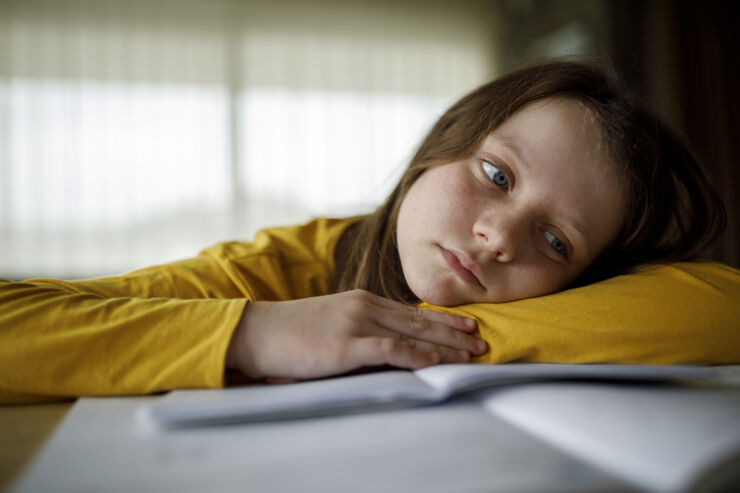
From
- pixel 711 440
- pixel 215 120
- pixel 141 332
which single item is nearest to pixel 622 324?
pixel 711 440

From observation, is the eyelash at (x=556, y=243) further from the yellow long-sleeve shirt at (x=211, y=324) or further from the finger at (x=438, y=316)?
the finger at (x=438, y=316)

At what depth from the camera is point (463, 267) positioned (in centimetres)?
73

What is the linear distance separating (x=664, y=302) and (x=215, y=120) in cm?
322

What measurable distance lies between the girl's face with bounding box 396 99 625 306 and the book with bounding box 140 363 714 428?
0.22 meters

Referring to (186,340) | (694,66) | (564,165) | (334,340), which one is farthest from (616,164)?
(694,66)

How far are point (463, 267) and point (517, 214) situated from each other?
10cm

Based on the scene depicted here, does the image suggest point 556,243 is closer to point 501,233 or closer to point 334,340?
point 501,233

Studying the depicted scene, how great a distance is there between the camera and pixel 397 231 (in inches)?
32.9

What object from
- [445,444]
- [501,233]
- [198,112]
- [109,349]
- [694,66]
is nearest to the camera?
[445,444]

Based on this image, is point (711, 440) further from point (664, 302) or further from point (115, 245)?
point (115, 245)

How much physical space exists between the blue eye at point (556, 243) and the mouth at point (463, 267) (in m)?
0.12

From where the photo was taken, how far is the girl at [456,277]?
1.69ft

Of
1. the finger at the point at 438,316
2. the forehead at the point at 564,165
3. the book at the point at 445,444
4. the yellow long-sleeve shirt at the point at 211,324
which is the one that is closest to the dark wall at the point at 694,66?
the forehead at the point at 564,165

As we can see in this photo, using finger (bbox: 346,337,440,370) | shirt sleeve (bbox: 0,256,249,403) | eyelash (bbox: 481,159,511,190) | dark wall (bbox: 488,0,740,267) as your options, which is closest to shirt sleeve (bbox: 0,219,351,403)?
shirt sleeve (bbox: 0,256,249,403)
